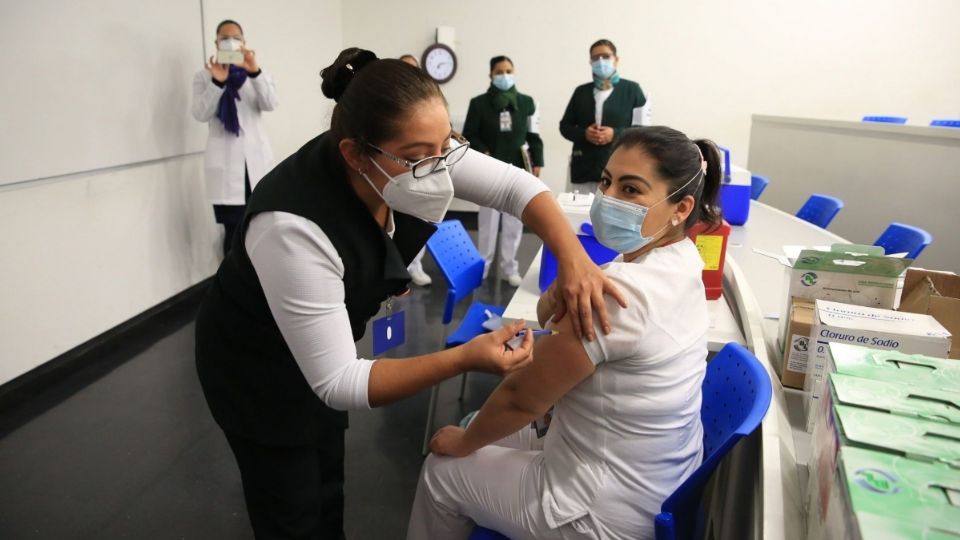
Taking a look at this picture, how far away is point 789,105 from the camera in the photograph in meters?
5.73

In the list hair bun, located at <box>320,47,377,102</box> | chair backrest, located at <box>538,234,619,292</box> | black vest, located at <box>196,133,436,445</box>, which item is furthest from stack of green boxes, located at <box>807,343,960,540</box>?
chair backrest, located at <box>538,234,619,292</box>

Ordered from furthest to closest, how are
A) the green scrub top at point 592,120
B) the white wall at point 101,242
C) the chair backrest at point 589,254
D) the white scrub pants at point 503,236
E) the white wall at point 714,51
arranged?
the white wall at point 714,51 → the white scrub pants at point 503,236 → the green scrub top at point 592,120 → the white wall at point 101,242 → the chair backrest at point 589,254

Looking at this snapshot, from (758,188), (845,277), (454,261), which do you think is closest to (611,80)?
(758,188)

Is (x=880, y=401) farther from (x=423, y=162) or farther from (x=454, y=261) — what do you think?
(x=454, y=261)

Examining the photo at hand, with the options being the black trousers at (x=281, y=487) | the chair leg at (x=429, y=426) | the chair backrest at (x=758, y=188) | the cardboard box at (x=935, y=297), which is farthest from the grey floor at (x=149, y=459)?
the chair backrest at (x=758, y=188)

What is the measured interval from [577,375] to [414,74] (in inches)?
23.5

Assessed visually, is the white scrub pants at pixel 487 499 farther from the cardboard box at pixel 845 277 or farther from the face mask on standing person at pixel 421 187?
the cardboard box at pixel 845 277

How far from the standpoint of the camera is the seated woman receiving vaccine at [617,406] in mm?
1085

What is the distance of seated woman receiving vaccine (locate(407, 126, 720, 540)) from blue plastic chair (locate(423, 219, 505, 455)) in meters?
0.98

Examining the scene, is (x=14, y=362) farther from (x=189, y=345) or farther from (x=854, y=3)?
(x=854, y=3)

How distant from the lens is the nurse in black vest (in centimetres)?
95

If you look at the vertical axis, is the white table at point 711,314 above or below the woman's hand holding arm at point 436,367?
below

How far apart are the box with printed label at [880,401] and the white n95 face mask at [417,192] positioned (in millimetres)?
703

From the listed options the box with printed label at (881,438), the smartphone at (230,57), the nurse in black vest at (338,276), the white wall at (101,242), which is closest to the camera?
the box with printed label at (881,438)
